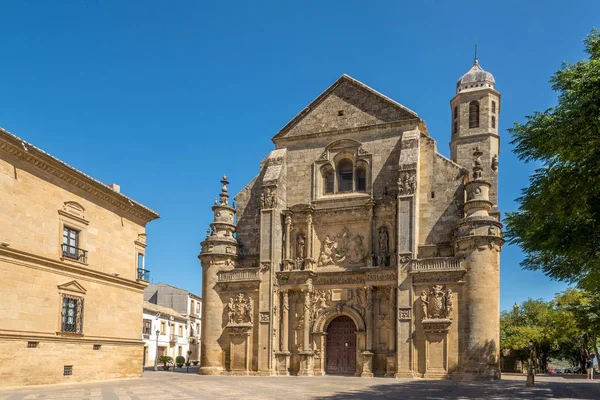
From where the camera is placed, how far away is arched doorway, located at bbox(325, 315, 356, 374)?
107 ft

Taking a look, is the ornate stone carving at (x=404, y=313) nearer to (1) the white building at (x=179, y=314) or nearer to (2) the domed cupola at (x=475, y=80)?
(2) the domed cupola at (x=475, y=80)

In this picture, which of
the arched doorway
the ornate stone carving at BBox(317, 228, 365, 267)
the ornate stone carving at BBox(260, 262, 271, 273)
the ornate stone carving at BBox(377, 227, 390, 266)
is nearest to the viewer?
the ornate stone carving at BBox(377, 227, 390, 266)

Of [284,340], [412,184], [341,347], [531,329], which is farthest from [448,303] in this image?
[531,329]

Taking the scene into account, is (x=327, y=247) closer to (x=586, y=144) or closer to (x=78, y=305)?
(x=78, y=305)

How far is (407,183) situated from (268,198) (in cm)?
755

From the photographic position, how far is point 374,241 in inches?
1304

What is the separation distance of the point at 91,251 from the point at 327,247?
1262 cm

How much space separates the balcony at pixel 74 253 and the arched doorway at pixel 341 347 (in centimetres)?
1346

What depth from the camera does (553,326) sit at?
49344 mm

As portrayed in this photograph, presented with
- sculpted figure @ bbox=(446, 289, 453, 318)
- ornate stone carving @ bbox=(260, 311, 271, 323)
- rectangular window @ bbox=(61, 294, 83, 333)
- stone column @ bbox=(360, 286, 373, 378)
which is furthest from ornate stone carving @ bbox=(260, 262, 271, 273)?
rectangular window @ bbox=(61, 294, 83, 333)

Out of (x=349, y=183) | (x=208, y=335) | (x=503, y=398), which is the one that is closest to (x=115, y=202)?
(x=208, y=335)

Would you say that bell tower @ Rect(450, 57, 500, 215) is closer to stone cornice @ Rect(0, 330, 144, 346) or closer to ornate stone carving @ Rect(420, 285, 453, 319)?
ornate stone carving @ Rect(420, 285, 453, 319)

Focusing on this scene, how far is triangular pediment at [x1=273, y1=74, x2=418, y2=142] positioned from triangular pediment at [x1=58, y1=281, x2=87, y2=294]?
49.4 feet

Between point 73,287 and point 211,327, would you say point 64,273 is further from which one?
point 211,327
